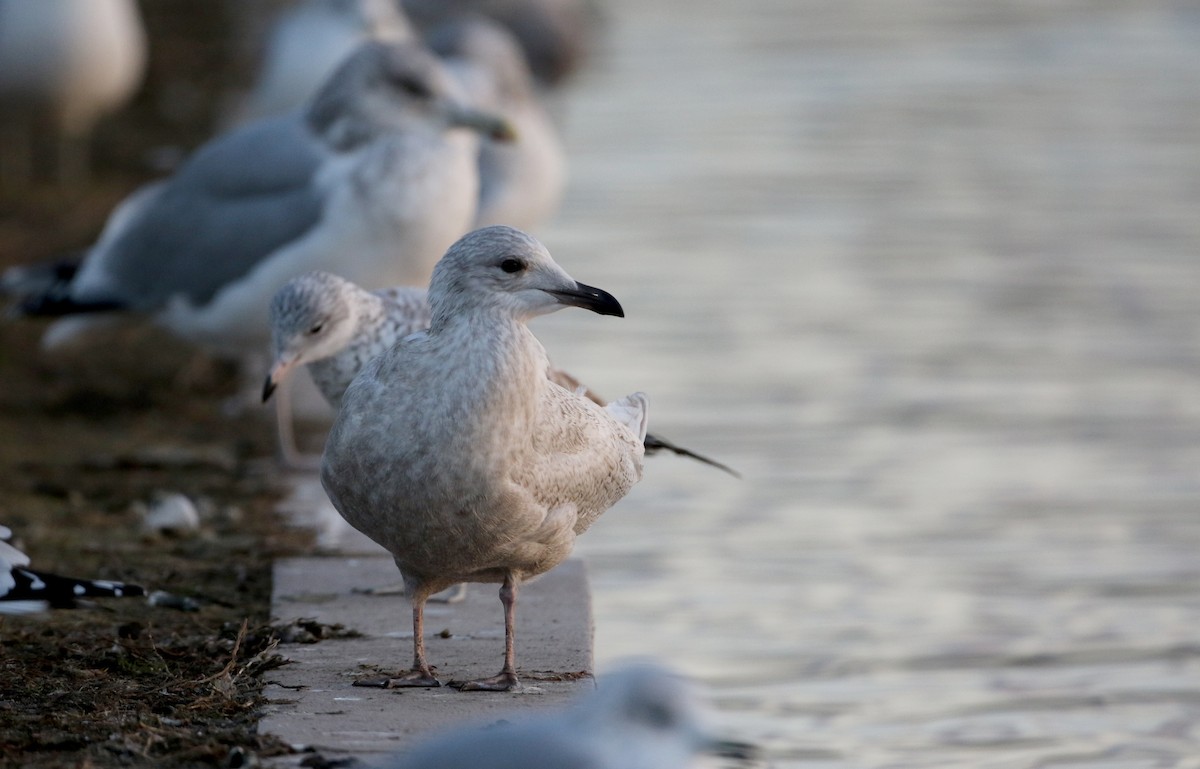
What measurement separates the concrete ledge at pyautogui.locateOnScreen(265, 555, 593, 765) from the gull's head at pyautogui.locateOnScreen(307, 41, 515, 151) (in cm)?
243

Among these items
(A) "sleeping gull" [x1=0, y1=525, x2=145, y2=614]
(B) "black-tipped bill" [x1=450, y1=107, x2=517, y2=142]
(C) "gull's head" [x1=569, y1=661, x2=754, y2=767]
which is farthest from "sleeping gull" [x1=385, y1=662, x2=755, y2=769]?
(B) "black-tipped bill" [x1=450, y1=107, x2=517, y2=142]

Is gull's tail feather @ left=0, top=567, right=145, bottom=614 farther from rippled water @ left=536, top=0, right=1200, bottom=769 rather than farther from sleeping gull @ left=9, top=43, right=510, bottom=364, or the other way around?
sleeping gull @ left=9, top=43, right=510, bottom=364

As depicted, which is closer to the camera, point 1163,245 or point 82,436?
point 82,436

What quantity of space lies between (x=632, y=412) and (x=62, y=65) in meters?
8.07

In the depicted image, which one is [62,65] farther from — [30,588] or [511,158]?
[30,588]

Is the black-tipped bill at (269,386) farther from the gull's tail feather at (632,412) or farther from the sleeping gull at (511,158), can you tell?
the sleeping gull at (511,158)

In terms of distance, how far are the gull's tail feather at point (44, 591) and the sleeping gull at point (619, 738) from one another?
1.75 m

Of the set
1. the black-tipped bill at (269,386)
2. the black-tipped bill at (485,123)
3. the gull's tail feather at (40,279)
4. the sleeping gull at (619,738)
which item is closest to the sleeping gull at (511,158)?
the black-tipped bill at (485,123)

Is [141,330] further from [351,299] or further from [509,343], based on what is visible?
[509,343]

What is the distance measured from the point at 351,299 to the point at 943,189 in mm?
8803

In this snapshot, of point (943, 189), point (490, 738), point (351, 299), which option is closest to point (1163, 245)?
point (943, 189)

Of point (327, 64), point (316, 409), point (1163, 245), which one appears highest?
point (327, 64)

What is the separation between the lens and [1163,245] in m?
12.1

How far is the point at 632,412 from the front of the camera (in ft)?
16.5
